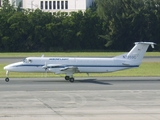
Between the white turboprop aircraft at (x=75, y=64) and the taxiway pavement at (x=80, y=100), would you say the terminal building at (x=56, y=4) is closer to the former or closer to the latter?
the white turboprop aircraft at (x=75, y=64)

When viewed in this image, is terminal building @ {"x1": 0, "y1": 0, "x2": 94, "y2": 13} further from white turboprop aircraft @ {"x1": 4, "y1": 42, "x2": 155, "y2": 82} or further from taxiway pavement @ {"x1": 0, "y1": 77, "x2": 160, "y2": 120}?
taxiway pavement @ {"x1": 0, "y1": 77, "x2": 160, "y2": 120}

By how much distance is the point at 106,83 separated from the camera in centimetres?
3619

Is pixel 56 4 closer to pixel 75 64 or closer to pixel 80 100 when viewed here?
pixel 75 64

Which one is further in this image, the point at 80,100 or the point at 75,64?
the point at 75,64

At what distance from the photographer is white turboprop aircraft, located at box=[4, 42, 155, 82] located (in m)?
38.9

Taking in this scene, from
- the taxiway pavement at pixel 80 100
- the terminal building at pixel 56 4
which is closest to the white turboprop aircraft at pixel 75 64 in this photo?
the taxiway pavement at pixel 80 100

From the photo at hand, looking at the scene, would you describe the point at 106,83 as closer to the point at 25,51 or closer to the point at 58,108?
the point at 58,108

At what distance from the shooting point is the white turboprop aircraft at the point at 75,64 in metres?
38.9

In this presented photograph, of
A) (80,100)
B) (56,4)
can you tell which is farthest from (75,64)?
(56,4)

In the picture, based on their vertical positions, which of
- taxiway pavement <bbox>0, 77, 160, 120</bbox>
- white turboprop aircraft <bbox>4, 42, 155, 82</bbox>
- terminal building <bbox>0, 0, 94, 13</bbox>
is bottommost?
taxiway pavement <bbox>0, 77, 160, 120</bbox>

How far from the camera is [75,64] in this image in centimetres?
3984

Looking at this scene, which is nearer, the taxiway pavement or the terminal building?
the taxiway pavement

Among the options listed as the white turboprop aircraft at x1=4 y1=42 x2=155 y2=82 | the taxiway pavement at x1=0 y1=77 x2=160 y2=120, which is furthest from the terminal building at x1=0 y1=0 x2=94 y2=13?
the taxiway pavement at x1=0 y1=77 x2=160 y2=120

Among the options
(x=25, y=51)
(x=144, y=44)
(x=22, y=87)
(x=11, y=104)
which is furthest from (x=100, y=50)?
(x=11, y=104)
